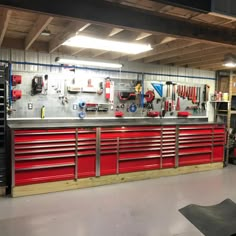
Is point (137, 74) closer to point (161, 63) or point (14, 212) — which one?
point (161, 63)

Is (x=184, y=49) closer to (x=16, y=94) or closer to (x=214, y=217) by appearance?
(x=214, y=217)

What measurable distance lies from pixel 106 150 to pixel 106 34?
1766 millimetres

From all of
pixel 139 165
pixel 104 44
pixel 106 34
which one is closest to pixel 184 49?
pixel 104 44

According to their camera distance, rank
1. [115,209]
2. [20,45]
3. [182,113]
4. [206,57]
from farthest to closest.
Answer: [182,113] → [206,57] → [20,45] → [115,209]

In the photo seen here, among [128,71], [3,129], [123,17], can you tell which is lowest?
[3,129]

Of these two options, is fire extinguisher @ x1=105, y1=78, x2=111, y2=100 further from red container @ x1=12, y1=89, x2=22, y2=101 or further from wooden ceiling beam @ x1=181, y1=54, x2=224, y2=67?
wooden ceiling beam @ x1=181, y1=54, x2=224, y2=67

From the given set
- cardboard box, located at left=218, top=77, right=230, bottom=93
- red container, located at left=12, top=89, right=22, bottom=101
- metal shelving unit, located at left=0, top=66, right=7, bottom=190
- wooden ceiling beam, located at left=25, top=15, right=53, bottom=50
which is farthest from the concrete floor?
cardboard box, located at left=218, top=77, right=230, bottom=93

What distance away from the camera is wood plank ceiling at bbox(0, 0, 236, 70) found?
233cm

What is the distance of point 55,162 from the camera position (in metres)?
3.49

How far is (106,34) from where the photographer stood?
276 cm

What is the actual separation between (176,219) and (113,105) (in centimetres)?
234

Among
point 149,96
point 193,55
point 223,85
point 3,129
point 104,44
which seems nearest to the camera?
point 104,44

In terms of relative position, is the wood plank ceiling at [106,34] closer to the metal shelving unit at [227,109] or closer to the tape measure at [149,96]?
the tape measure at [149,96]

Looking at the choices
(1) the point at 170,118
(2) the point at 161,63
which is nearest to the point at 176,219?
(1) the point at 170,118
